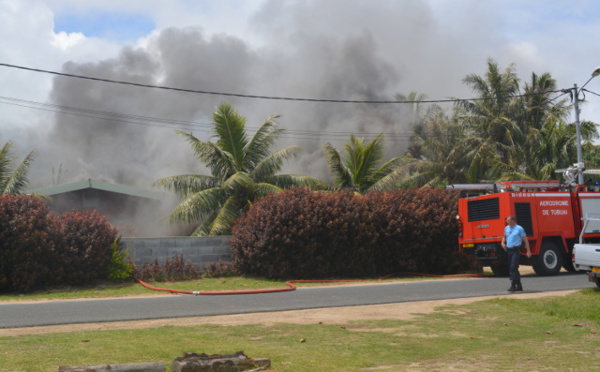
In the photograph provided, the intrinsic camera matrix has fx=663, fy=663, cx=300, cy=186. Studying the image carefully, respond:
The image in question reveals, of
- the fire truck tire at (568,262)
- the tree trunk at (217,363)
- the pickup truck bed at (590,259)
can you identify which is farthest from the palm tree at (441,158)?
the tree trunk at (217,363)

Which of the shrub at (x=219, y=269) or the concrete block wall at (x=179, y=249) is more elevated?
the concrete block wall at (x=179, y=249)

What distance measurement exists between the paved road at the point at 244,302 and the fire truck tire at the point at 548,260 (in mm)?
1430

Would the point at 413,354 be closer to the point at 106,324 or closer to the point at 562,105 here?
the point at 106,324

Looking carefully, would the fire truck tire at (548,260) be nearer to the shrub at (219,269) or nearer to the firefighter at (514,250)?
the firefighter at (514,250)

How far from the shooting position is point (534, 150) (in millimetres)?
35812

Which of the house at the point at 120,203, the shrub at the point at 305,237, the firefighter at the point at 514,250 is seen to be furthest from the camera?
the house at the point at 120,203

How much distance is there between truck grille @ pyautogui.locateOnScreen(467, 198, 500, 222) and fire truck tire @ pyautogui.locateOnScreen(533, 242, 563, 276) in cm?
164

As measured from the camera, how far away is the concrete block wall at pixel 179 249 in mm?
18188

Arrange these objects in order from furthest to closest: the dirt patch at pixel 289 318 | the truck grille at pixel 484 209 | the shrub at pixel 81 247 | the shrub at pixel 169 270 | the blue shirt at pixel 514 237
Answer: the truck grille at pixel 484 209 < the shrub at pixel 169 270 < the shrub at pixel 81 247 < the blue shirt at pixel 514 237 < the dirt patch at pixel 289 318

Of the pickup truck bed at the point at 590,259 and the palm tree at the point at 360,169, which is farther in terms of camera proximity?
the palm tree at the point at 360,169

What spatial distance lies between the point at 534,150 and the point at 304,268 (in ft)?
70.6

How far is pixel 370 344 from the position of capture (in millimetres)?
8156

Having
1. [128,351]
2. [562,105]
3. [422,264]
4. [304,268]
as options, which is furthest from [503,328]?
[562,105]

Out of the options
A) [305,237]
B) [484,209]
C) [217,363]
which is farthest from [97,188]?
[217,363]
